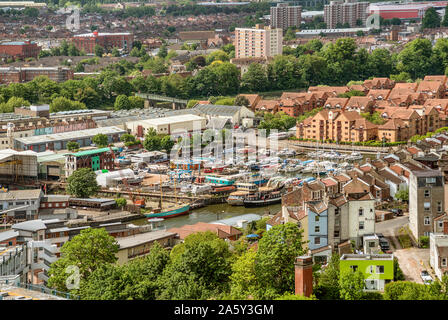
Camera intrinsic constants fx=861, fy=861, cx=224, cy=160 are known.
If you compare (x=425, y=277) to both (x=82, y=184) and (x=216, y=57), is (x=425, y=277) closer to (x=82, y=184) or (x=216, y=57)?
(x=82, y=184)

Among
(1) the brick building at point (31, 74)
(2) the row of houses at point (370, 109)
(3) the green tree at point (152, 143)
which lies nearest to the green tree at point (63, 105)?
(2) the row of houses at point (370, 109)

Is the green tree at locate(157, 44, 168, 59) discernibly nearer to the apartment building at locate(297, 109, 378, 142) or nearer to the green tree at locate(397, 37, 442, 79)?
the green tree at locate(397, 37, 442, 79)

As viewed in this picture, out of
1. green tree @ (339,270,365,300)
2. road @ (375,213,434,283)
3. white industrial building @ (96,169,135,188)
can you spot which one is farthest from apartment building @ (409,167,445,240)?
white industrial building @ (96,169,135,188)

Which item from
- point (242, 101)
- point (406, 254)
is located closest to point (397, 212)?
point (406, 254)

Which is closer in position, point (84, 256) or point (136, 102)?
point (84, 256)
